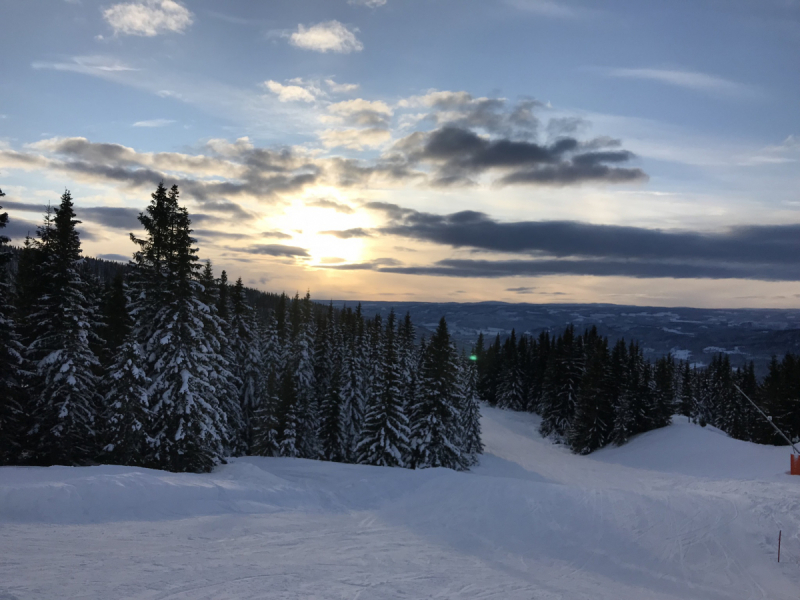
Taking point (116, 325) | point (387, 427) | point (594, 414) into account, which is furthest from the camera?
point (594, 414)

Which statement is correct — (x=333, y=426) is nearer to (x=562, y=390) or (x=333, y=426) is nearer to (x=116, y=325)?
(x=116, y=325)

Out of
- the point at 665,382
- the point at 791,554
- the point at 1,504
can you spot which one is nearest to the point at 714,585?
the point at 791,554

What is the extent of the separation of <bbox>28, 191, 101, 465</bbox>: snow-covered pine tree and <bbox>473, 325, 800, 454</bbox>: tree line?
4597cm

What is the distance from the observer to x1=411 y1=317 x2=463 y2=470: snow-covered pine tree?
120 feet

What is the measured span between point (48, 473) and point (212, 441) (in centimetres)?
934

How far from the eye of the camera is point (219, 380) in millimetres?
30734

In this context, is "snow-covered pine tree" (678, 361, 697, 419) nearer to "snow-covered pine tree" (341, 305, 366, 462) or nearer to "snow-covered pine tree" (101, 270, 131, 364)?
"snow-covered pine tree" (341, 305, 366, 462)

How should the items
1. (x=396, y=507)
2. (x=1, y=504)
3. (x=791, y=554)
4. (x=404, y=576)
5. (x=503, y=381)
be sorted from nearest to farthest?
(x=404, y=576) → (x=1, y=504) → (x=791, y=554) → (x=396, y=507) → (x=503, y=381)

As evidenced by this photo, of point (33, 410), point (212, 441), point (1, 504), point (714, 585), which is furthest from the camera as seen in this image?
point (212, 441)

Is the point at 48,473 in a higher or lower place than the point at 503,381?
higher

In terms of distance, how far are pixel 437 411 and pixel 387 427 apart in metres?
4.14

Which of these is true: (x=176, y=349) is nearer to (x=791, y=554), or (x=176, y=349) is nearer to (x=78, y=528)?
(x=78, y=528)

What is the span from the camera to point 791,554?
49.3 ft

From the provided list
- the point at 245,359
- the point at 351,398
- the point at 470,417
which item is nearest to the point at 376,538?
the point at 245,359
